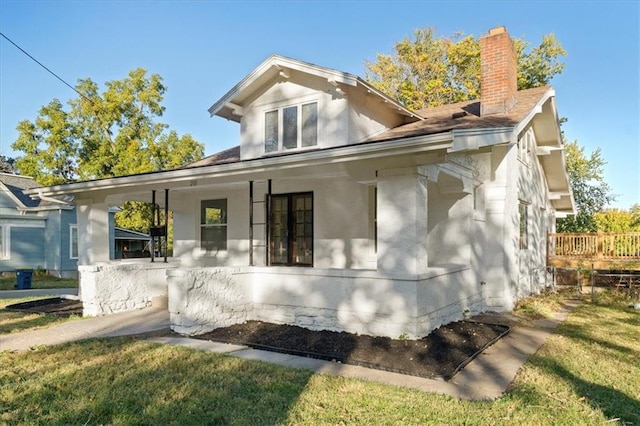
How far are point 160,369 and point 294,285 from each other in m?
2.98

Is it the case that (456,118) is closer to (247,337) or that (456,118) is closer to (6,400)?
(247,337)

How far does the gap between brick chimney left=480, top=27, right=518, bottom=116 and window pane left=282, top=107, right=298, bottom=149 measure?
15.5 ft

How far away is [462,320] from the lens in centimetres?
845

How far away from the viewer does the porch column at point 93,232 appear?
33.7 feet

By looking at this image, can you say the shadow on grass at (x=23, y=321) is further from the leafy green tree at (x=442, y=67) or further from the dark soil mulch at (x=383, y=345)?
the leafy green tree at (x=442, y=67)

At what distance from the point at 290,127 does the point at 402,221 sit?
15.3ft

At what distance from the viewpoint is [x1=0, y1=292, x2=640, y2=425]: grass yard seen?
12.8 ft

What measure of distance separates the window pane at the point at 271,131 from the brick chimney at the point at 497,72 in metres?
5.19

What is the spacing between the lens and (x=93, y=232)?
10.3m

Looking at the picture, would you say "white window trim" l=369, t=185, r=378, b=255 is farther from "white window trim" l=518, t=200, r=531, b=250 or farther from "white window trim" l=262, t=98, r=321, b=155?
"white window trim" l=518, t=200, r=531, b=250

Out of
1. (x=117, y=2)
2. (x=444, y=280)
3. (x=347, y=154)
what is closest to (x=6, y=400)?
(x=347, y=154)

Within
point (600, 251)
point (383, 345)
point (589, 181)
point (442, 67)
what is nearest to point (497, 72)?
point (600, 251)

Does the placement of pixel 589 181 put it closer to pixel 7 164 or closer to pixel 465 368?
pixel 465 368

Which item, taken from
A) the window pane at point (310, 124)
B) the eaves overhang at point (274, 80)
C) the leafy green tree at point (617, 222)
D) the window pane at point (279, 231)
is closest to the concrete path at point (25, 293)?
the window pane at point (279, 231)
